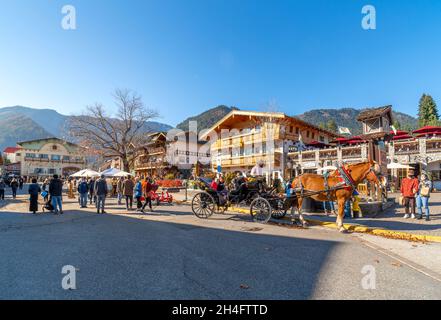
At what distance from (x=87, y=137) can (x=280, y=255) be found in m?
32.8

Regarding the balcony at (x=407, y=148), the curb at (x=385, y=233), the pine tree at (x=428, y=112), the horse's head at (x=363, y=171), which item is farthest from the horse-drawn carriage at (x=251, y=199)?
the pine tree at (x=428, y=112)

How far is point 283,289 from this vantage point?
379 centimetres

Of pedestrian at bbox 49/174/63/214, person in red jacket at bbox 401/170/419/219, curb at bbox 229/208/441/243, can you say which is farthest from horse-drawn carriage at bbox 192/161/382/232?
pedestrian at bbox 49/174/63/214

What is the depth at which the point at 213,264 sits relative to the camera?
16.1ft

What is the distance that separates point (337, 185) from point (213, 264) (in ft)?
18.3

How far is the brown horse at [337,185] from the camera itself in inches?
330

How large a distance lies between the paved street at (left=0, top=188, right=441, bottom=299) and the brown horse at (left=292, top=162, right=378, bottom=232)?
4.05 ft

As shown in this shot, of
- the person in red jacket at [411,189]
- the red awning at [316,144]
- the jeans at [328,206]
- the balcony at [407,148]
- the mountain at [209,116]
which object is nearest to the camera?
the person in red jacket at [411,189]

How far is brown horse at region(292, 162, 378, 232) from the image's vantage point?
27.5ft

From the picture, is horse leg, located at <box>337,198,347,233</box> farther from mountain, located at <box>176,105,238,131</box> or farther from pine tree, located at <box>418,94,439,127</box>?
mountain, located at <box>176,105,238,131</box>

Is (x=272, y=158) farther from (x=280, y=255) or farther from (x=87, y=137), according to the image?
(x=280, y=255)

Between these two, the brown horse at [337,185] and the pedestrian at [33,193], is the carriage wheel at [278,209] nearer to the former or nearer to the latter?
the brown horse at [337,185]

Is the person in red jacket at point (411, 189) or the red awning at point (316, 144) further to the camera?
the red awning at point (316, 144)
